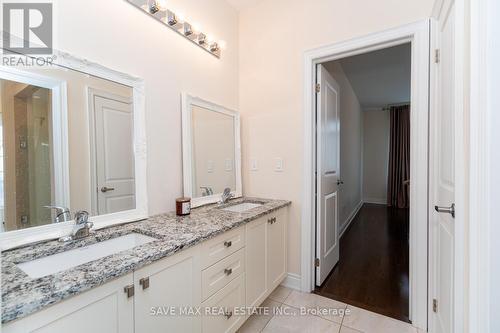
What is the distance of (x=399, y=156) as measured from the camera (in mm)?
5805

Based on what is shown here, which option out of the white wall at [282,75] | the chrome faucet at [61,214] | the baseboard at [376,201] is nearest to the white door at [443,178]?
the white wall at [282,75]

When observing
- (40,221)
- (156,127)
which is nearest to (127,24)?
(156,127)

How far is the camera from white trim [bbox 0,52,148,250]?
104 cm

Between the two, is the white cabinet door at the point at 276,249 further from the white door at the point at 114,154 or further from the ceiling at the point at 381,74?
the ceiling at the point at 381,74

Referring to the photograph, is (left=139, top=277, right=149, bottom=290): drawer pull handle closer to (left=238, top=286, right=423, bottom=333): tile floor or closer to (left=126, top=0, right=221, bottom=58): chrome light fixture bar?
(left=238, top=286, right=423, bottom=333): tile floor

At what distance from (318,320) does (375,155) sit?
5611mm

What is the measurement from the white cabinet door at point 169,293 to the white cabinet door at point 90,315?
48 millimetres

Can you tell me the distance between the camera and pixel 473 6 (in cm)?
84

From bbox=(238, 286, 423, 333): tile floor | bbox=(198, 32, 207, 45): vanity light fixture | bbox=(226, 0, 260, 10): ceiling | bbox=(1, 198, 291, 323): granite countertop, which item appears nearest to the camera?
bbox=(1, 198, 291, 323): granite countertop

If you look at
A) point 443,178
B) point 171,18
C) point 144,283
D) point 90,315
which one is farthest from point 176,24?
point 443,178

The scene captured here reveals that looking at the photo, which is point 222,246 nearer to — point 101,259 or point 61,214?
point 101,259

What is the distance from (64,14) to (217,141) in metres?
1.31

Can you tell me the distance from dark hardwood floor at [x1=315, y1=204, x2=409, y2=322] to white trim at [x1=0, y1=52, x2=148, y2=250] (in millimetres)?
1742

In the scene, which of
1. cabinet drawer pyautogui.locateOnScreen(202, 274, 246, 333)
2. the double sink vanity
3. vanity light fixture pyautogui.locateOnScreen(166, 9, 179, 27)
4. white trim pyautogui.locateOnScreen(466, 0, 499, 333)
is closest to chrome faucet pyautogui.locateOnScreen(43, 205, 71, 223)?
the double sink vanity
